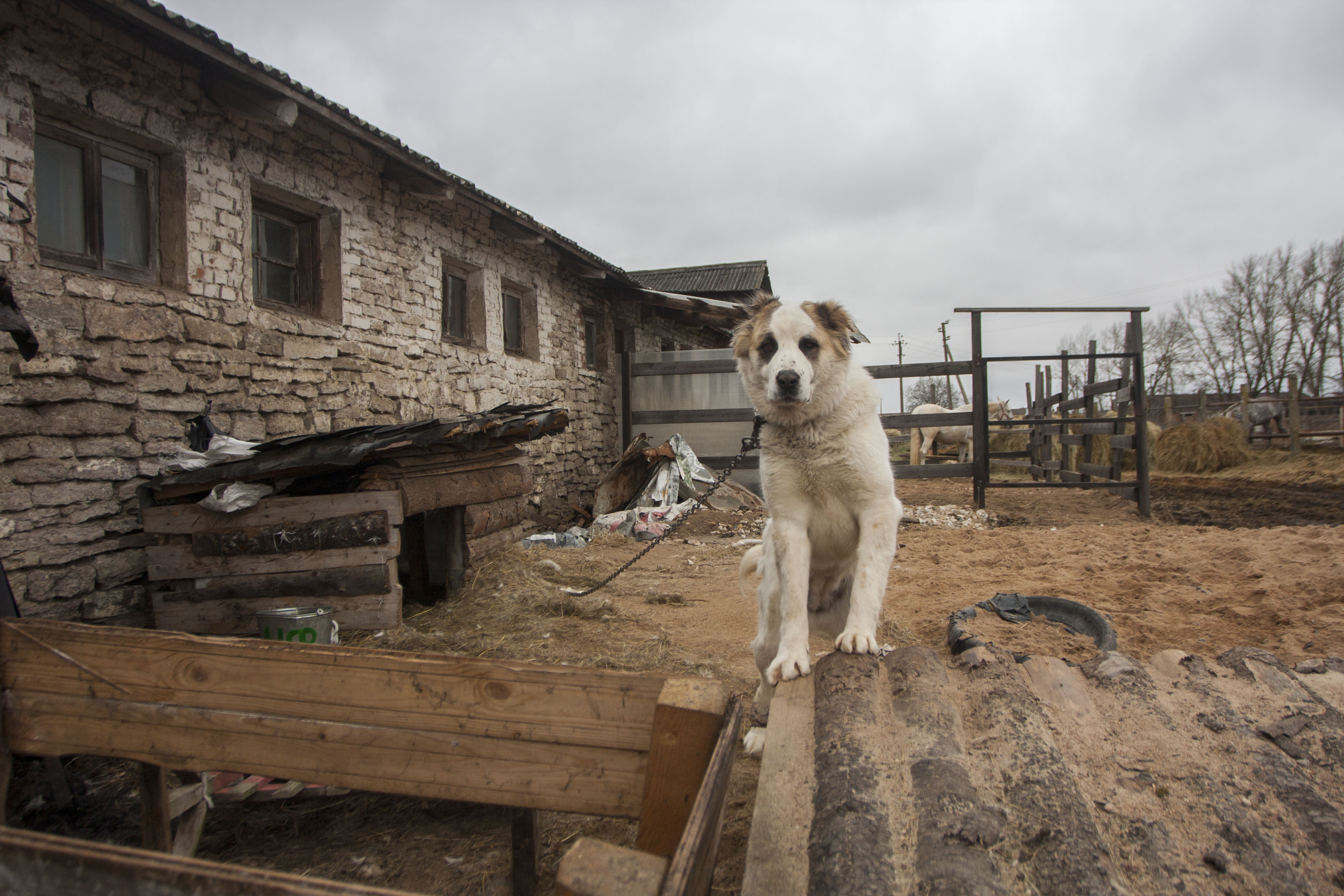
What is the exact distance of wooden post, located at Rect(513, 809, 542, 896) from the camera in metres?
1.92

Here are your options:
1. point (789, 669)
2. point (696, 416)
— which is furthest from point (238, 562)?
point (696, 416)

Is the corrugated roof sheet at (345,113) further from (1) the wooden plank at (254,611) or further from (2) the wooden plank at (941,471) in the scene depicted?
(2) the wooden plank at (941,471)

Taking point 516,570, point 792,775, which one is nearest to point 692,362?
point 516,570

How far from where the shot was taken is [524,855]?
1952 mm

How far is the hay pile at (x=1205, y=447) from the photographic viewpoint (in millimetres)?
14188

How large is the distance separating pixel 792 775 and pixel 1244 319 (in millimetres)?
37148

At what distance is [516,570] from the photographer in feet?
18.3

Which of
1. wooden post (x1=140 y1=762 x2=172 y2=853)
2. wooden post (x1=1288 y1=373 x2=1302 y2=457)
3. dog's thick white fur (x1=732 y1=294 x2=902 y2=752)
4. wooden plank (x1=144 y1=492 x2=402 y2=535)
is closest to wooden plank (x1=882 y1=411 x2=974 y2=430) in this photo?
dog's thick white fur (x1=732 y1=294 x2=902 y2=752)

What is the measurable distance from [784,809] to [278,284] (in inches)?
255

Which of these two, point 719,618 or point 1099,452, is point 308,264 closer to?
point 719,618

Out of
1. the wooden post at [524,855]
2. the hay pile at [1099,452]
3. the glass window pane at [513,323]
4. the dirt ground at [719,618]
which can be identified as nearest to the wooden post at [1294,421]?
the hay pile at [1099,452]

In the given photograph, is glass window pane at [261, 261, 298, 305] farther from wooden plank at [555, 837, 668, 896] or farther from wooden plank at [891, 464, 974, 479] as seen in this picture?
wooden plank at [891, 464, 974, 479]

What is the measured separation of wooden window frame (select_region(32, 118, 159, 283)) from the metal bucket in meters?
Answer: 2.67

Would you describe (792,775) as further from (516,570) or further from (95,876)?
(516,570)
